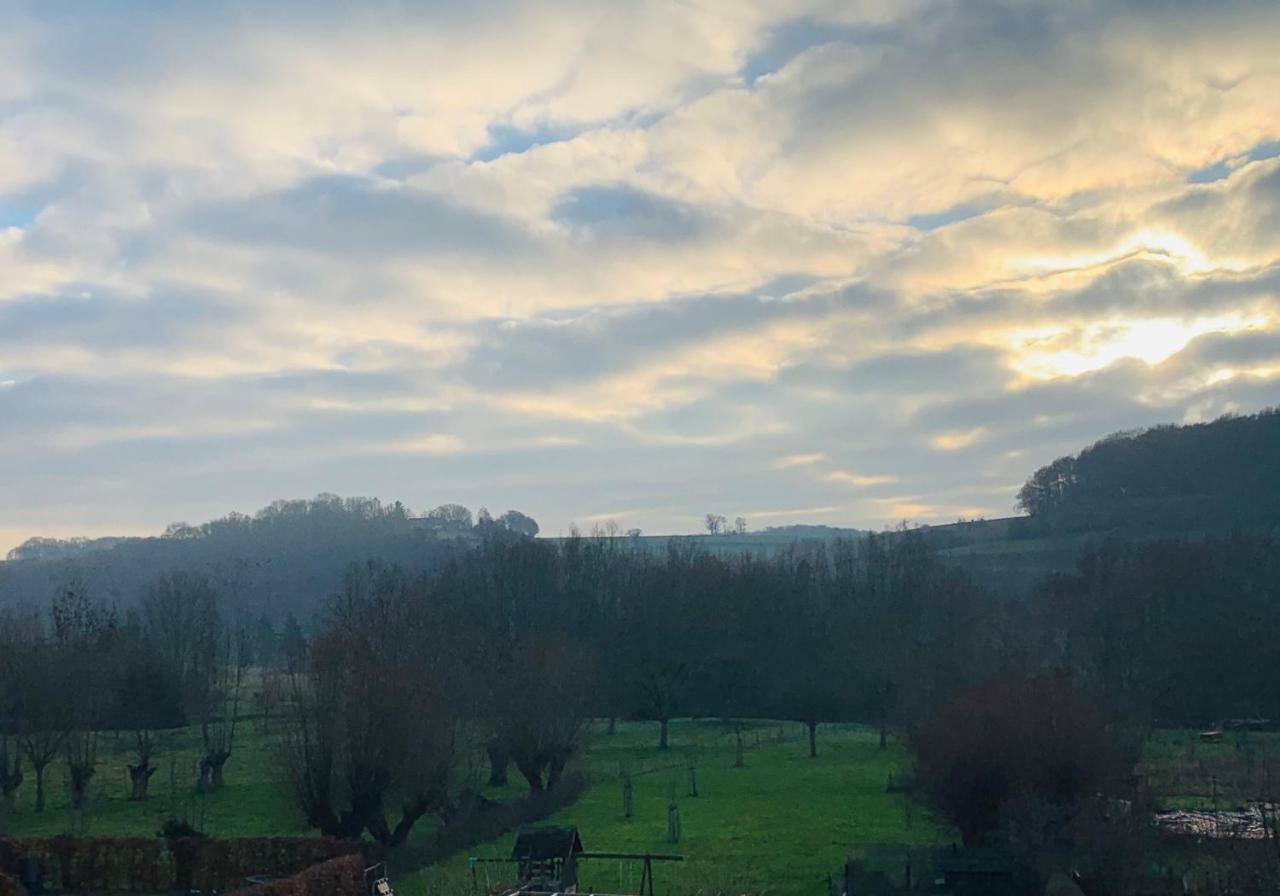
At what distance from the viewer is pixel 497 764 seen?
51.4m

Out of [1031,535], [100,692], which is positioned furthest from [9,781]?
[1031,535]

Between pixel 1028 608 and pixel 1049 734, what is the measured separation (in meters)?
61.2

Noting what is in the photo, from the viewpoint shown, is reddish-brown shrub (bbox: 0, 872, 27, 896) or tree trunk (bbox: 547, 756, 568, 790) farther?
tree trunk (bbox: 547, 756, 568, 790)

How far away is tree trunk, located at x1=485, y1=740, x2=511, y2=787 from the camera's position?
49.1 metres

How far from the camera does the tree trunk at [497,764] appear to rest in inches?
1934

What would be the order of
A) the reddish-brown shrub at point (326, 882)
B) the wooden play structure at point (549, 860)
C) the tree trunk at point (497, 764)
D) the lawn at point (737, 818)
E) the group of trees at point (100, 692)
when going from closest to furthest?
the reddish-brown shrub at point (326, 882) → the wooden play structure at point (549, 860) → the lawn at point (737, 818) → the group of trees at point (100, 692) → the tree trunk at point (497, 764)

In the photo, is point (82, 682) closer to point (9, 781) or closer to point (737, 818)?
point (9, 781)

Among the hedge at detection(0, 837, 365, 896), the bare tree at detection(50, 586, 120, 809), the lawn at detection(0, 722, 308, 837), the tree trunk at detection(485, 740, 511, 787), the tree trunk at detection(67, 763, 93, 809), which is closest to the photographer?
the hedge at detection(0, 837, 365, 896)

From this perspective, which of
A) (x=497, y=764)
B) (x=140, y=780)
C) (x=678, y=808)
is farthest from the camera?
(x=497, y=764)

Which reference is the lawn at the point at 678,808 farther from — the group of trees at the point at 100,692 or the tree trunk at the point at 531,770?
the tree trunk at the point at 531,770

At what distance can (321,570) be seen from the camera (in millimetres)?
146250

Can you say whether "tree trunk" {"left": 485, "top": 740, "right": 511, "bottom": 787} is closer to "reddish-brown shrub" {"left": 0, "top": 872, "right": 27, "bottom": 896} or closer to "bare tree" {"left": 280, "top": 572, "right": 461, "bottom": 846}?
"bare tree" {"left": 280, "top": 572, "right": 461, "bottom": 846}

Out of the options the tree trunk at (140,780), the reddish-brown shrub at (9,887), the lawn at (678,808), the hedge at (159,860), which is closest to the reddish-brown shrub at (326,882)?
the lawn at (678,808)

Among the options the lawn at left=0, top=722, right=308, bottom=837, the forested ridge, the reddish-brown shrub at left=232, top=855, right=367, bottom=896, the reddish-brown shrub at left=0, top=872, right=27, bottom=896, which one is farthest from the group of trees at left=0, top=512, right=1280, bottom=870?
the forested ridge
